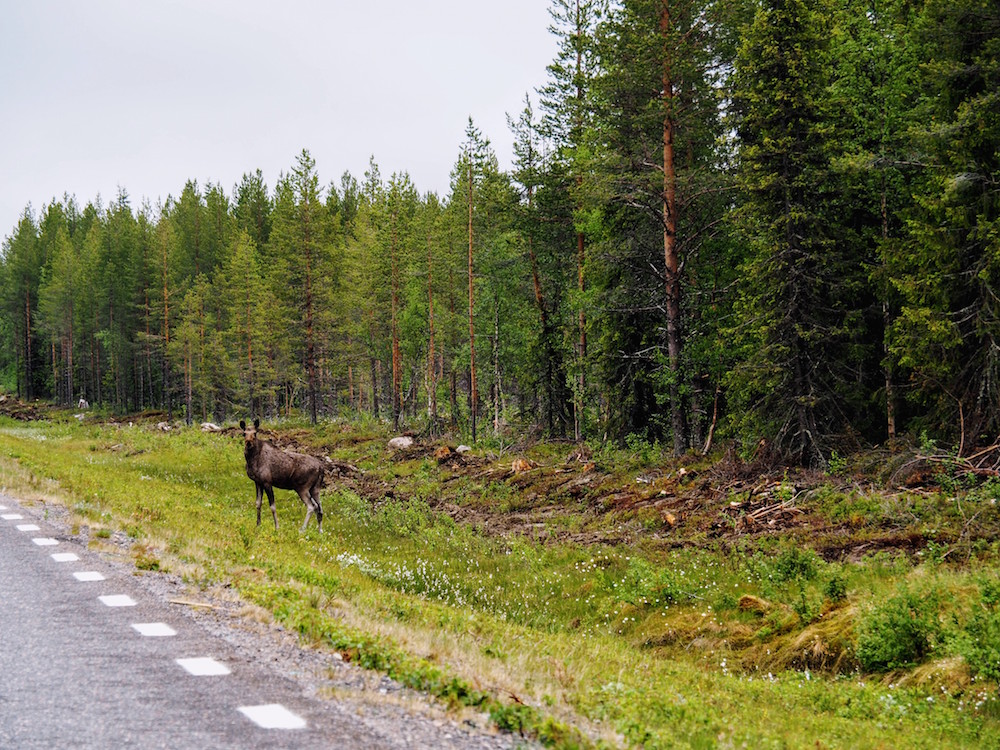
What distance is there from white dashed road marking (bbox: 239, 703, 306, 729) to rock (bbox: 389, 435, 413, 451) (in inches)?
1206

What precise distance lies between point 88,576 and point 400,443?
27.6 meters

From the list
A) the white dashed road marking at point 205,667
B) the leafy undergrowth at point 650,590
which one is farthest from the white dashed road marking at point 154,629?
the leafy undergrowth at point 650,590

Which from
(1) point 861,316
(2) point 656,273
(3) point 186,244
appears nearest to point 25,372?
(3) point 186,244

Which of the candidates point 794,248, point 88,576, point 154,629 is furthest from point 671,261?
point 154,629

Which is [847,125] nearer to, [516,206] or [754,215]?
Result: [754,215]

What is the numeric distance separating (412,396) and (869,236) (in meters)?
47.5

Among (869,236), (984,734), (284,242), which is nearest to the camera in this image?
(984,734)

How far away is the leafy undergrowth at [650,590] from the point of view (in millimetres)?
6695

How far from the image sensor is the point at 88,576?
30.6 ft

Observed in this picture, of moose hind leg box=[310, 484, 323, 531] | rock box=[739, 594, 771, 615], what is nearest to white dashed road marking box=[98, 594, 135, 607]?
rock box=[739, 594, 771, 615]

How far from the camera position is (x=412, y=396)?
210 ft

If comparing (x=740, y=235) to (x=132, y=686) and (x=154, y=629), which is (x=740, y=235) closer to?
(x=154, y=629)

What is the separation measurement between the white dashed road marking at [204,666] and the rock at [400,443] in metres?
29.5

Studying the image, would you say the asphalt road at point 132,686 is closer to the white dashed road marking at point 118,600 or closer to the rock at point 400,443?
the white dashed road marking at point 118,600
